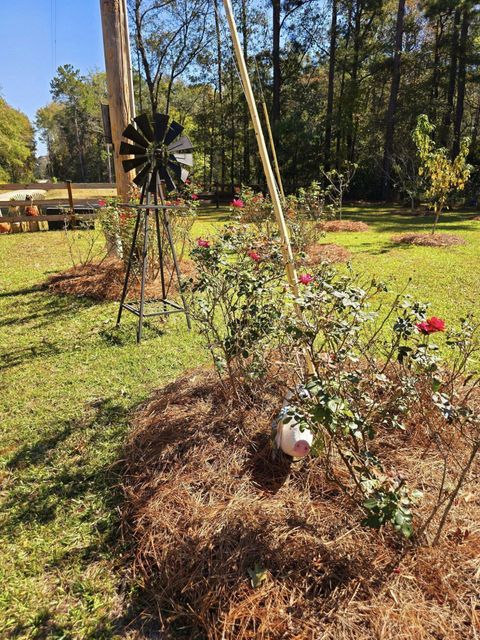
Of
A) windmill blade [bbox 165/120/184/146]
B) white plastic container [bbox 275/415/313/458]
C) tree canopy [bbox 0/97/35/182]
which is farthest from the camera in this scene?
tree canopy [bbox 0/97/35/182]

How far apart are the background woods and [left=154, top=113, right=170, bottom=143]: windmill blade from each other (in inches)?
619

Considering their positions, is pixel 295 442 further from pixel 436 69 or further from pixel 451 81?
pixel 436 69

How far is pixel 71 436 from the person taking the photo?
246 cm

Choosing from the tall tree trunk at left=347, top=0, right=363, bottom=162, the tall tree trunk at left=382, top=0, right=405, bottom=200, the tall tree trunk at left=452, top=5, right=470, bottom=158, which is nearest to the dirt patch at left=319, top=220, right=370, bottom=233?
the tall tree trunk at left=382, top=0, right=405, bottom=200

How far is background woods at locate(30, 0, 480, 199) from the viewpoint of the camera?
725 inches

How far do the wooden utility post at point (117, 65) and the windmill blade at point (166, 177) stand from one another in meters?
1.22

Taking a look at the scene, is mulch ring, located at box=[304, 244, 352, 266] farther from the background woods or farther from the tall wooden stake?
the background woods

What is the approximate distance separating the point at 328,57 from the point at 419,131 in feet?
57.4

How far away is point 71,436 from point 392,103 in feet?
63.8

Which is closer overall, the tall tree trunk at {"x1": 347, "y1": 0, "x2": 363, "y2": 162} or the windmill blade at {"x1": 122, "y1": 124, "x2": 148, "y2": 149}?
the windmill blade at {"x1": 122, "y1": 124, "x2": 148, "y2": 149}

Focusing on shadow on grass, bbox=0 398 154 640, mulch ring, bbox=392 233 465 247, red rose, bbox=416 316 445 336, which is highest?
red rose, bbox=416 316 445 336

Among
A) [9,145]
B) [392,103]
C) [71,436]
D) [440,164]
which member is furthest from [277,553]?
[9,145]

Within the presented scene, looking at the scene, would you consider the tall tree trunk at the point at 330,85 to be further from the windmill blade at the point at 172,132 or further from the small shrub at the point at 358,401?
the small shrub at the point at 358,401

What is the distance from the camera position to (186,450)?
6.64 feet
